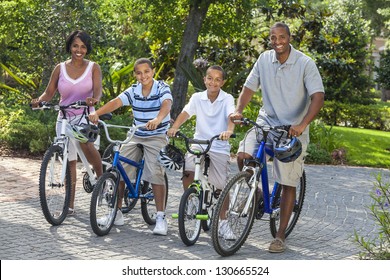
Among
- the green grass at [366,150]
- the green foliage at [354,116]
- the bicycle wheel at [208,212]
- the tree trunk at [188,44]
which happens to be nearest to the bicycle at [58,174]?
the bicycle wheel at [208,212]

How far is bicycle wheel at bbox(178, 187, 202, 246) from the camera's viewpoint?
7310 mm

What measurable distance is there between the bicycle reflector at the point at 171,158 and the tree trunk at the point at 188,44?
964 cm

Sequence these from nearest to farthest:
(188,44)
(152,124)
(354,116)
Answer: (152,124), (188,44), (354,116)

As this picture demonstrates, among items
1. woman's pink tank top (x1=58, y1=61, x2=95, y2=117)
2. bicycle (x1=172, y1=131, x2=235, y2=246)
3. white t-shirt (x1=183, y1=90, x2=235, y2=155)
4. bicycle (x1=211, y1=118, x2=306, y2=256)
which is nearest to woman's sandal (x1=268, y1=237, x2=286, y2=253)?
bicycle (x1=211, y1=118, x2=306, y2=256)

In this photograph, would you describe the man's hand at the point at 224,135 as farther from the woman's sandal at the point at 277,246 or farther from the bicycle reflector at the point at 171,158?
the woman's sandal at the point at 277,246

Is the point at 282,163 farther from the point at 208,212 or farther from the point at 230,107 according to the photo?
the point at 208,212

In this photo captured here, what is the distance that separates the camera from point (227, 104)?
25.3 ft

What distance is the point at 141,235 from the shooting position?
800cm

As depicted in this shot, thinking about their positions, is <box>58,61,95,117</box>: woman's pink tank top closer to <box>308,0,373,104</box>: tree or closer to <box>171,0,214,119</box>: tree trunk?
<box>171,0,214,119</box>: tree trunk

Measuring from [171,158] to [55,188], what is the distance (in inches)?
46.4

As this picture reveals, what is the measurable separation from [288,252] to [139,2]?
11.1 meters

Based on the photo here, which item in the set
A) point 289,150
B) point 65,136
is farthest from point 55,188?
point 289,150

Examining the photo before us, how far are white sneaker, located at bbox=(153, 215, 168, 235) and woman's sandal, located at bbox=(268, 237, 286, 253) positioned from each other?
1023 millimetres

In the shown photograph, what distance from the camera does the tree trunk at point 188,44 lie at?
57.1 ft
